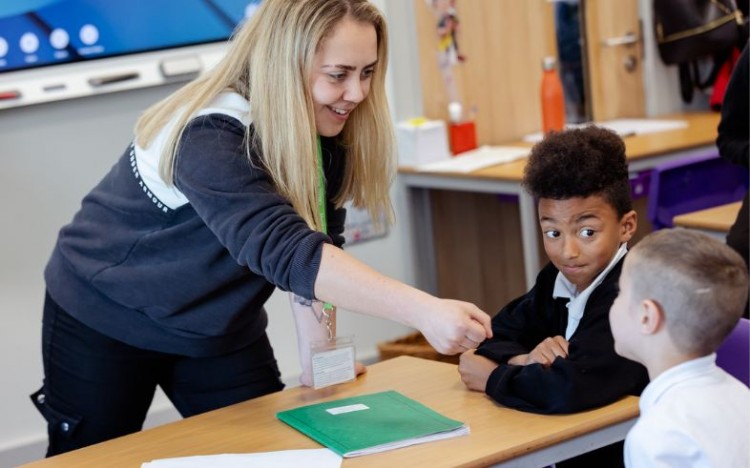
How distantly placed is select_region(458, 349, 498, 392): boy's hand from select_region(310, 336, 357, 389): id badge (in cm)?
22

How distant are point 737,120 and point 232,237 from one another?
2.05 meters

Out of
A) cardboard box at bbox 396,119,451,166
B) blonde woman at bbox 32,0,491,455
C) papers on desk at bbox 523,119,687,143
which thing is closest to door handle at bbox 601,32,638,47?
papers on desk at bbox 523,119,687,143

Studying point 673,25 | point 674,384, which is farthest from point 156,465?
point 673,25

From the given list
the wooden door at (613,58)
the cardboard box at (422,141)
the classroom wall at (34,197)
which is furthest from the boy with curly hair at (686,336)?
the wooden door at (613,58)

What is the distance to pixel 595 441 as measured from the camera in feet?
6.04

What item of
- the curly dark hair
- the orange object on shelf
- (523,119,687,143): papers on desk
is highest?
the curly dark hair

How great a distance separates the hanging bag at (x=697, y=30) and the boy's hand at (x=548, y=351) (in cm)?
299

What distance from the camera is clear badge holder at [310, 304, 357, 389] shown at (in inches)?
85.0

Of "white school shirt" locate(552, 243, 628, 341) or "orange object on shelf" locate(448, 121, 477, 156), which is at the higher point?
"orange object on shelf" locate(448, 121, 477, 156)

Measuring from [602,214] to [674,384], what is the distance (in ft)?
1.86

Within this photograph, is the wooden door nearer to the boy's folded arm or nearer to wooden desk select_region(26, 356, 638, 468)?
wooden desk select_region(26, 356, 638, 468)

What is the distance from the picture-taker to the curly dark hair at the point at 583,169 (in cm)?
207

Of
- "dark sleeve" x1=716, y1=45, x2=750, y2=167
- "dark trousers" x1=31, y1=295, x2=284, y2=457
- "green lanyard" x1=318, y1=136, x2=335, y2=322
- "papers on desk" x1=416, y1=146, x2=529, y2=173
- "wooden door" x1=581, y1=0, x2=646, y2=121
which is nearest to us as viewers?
"green lanyard" x1=318, y1=136, x2=335, y2=322

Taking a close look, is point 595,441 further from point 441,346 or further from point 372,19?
point 372,19
